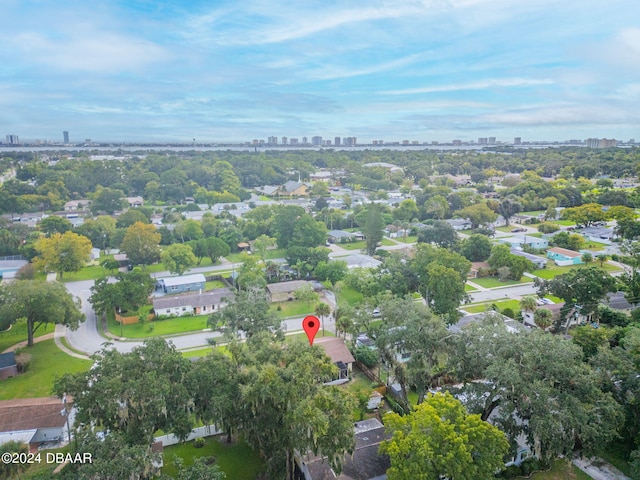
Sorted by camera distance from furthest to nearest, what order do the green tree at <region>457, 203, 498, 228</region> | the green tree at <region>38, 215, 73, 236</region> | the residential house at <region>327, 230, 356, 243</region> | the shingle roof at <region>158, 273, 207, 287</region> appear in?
the green tree at <region>457, 203, 498, 228</region> < the residential house at <region>327, 230, 356, 243</region> < the green tree at <region>38, 215, 73, 236</region> < the shingle roof at <region>158, 273, 207, 287</region>

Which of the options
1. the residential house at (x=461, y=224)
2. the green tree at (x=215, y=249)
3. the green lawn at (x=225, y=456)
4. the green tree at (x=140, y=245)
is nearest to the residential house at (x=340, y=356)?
the green lawn at (x=225, y=456)

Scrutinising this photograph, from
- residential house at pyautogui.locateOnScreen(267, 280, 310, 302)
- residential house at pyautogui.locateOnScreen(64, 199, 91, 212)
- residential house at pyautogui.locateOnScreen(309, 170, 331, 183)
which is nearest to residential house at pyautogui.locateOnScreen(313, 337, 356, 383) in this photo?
residential house at pyautogui.locateOnScreen(267, 280, 310, 302)

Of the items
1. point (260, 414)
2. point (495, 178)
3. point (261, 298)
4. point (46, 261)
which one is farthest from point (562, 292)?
point (495, 178)

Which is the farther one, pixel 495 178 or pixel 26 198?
pixel 495 178

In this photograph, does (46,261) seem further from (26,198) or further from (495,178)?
(495,178)

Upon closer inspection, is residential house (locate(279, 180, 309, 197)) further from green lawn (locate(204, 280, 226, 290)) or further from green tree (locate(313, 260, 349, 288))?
green tree (locate(313, 260, 349, 288))

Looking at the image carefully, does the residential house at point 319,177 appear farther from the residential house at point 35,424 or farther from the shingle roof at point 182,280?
the residential house at point 35,424
